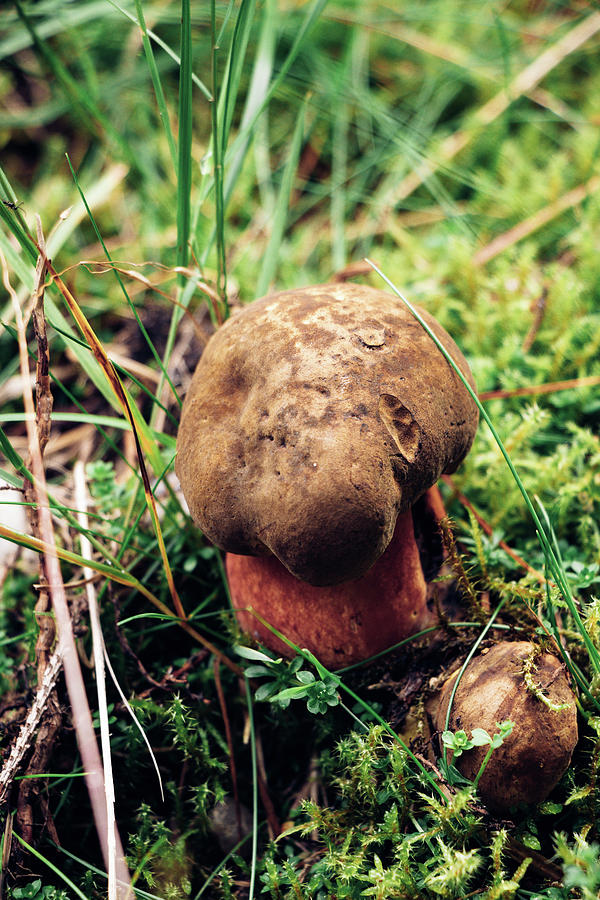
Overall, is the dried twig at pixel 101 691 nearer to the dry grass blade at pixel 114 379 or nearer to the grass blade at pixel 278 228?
the dry grass blade at pixel 114 379

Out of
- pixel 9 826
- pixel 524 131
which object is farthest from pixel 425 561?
pixel 524 131

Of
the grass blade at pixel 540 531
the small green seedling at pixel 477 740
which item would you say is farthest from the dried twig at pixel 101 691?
the grass blade at pixel 540 531

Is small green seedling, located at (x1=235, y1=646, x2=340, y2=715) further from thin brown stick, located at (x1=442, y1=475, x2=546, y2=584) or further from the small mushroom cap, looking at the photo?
thin brown stick, located at (x1=442, y1=475, x2=546, y2=584)

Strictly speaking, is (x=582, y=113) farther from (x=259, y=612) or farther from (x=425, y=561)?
(x=259, y=612)

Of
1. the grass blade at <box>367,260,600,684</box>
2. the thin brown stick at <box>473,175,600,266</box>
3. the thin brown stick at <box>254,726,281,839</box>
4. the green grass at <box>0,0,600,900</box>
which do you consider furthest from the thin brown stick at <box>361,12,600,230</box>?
the thin brown stick at <box>254,726,281,839</box>

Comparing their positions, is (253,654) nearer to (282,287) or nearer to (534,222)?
(282,287)

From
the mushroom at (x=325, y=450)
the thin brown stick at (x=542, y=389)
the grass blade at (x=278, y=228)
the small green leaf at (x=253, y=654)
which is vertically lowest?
the small green leaf at (x=253, y=654)

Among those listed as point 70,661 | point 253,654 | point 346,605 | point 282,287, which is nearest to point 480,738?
point 346,605
